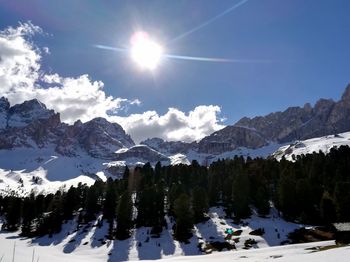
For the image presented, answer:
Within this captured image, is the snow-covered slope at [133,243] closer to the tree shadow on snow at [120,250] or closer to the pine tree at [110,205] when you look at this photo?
the tree shadow on snow at [120,250]

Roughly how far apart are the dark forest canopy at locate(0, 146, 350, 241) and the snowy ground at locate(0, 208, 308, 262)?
2.86 m

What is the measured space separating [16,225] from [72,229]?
30240mm

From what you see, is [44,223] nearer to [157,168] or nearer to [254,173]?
[157,168]

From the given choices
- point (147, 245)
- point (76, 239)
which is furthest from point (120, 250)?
point (76, 239)

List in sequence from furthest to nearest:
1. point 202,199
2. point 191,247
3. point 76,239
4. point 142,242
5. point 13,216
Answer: point 13,216 < point 202,199 < point 76,239 < point 142,242 < point 191,247

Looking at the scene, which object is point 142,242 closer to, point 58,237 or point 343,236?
point 58,237

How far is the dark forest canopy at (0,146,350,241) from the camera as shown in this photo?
8700cm

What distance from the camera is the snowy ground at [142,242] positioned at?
7644cm

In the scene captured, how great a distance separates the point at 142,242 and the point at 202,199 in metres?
20.8

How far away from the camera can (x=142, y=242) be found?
85.7 metres

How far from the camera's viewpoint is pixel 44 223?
106688 mm

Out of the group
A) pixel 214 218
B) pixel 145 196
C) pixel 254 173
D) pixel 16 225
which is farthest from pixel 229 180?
pixel 16 225

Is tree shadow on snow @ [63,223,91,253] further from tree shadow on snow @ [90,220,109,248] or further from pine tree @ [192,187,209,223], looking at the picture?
pine tree @ [192,187,209,223]

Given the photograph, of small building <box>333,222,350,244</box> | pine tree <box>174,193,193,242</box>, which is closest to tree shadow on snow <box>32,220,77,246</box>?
pine tree <box>174,193,193,242</box>
